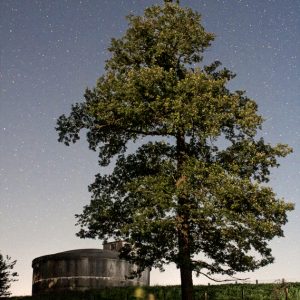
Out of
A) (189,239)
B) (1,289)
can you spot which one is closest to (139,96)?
(189,239)

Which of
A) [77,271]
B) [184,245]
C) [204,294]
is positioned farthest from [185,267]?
[77,271]

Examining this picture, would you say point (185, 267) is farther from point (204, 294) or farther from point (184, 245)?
point (204, 294)

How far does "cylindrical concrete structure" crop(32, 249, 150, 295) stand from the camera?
147 feet

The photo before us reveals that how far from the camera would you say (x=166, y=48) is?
23.7 m

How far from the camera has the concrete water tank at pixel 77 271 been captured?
147ft

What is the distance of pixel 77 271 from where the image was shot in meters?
45.2

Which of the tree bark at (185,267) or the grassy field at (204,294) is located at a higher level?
the tree bark at (185,267)

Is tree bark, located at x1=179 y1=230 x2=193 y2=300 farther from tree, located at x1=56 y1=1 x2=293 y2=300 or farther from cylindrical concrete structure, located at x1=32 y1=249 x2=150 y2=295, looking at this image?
cylindrical concrete structure, located at x1=32 y1=249 x2=150 y2=295

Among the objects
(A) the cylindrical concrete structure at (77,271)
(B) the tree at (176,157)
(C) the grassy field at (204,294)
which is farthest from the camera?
(A) the cylindrical concrete structure at (77,271)

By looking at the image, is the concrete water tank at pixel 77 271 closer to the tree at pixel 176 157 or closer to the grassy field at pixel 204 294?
the grassy field at pixel 204 294

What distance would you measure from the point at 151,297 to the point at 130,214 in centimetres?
1316

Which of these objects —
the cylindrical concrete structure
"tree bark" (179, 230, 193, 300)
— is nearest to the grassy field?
"tree bark" (179, 230, 193, 300)

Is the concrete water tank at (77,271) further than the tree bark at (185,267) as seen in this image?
Yes

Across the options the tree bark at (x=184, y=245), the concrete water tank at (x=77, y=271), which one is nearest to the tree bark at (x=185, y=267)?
the tree bark at (x=184, y=245)
